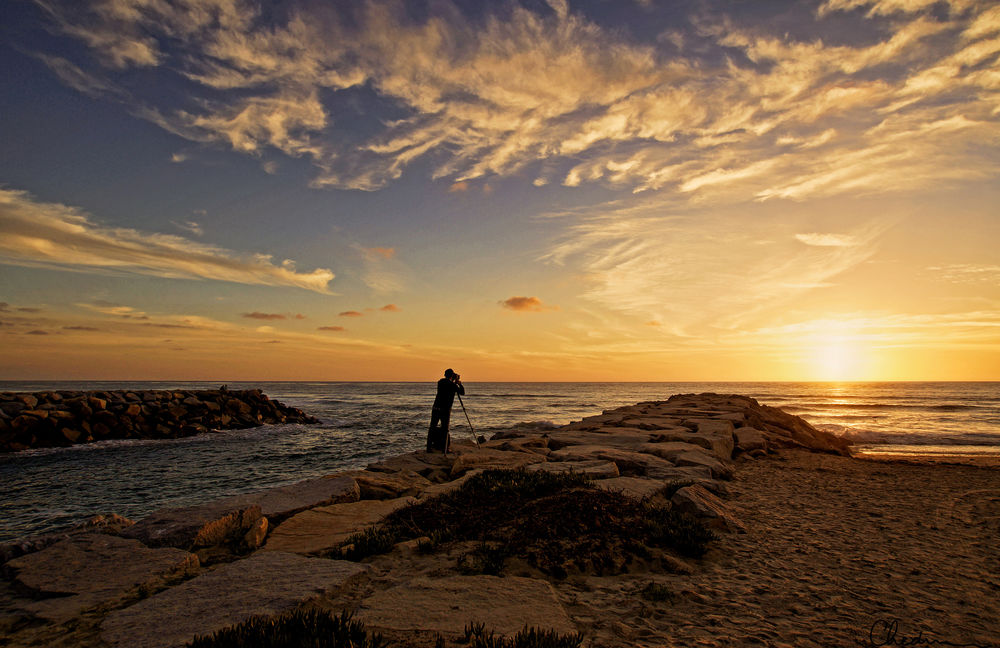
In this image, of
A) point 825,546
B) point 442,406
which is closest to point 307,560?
point 825,546

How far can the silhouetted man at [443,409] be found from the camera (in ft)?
31.9

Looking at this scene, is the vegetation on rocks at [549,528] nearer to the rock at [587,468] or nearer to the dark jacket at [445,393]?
the rock at [587,468]

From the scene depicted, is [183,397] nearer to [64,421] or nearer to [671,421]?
[64,421]

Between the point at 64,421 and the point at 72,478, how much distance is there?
925 centimetres

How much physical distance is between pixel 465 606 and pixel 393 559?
125 cm

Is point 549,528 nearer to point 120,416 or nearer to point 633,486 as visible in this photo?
point 633,486

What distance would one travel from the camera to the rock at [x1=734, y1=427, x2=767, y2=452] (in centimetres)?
1077

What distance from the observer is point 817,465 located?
9438 mm

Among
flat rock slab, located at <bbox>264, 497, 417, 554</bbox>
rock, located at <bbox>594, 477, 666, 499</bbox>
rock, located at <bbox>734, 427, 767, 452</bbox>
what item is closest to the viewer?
flat rock slab, located at <bbox>264, 497, 417, 554</bbox>

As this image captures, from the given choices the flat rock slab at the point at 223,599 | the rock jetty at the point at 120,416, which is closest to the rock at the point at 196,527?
the flat rock slab at the point at 223,599

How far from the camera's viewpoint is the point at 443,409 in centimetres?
975

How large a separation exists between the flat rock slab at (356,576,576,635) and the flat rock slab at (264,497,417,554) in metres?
1.46

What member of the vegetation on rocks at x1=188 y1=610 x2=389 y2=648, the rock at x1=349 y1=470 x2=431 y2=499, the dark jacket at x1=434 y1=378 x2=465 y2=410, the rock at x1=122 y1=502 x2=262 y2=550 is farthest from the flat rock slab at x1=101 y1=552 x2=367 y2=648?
the dark jacket at x1=434 y1=378 x2=465 y2=410

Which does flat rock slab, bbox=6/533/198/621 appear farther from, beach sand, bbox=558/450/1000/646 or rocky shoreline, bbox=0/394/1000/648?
beach sand, bbox=558/450/1000/646
